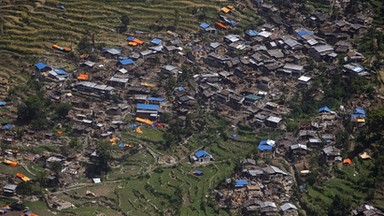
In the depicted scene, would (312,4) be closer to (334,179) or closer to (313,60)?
(313,60)

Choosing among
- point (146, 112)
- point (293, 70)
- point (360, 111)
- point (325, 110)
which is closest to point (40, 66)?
point (146, 112)

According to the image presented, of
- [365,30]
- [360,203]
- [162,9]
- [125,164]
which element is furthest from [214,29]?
[360,203]

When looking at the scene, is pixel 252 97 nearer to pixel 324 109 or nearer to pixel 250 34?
pixel 324 109

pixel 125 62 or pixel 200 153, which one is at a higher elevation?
pixel 125 62

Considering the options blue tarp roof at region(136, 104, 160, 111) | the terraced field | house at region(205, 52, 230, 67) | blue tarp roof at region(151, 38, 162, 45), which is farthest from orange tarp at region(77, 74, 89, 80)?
house at region(205, 52, 230, 67)

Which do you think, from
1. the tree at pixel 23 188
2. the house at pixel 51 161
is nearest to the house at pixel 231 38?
the house at pixel 51 161
